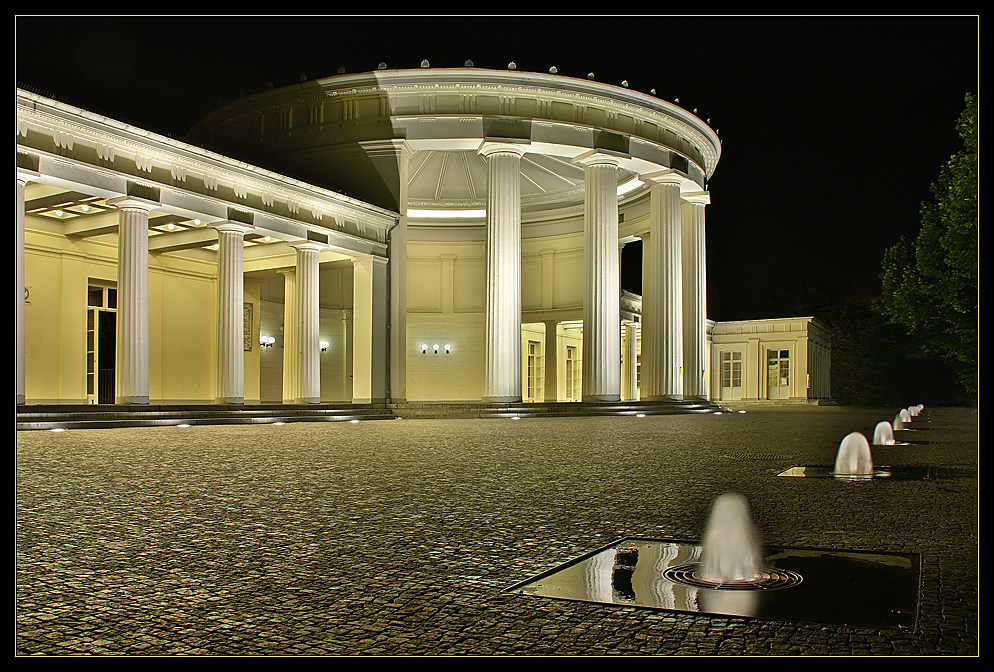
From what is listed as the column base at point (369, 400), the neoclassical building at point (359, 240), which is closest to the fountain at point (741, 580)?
the neoclassical building at point (359, 240)

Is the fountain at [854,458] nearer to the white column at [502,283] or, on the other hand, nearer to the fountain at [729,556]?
the fountain at [729,556]

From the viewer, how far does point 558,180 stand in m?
40.3

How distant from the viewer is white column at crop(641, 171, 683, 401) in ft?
114

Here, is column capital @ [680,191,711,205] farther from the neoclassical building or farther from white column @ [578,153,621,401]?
white column @ [578,153,621,401]

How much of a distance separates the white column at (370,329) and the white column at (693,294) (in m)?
13.9

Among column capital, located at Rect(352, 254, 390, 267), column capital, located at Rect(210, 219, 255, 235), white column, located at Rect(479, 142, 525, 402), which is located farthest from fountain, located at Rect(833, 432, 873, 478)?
column capital, located at Rect(352, 254, 390, 267)

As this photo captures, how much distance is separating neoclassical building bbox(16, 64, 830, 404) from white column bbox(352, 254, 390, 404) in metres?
0.07

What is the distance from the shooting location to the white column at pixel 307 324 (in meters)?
27.2

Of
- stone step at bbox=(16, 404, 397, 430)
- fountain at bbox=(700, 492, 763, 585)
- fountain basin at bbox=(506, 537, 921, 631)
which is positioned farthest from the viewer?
stone step at bbox=(16, 404, 397, 430)

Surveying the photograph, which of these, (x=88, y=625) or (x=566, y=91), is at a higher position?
(x=566, y=91)

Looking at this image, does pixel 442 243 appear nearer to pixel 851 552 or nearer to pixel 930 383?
pixel 851 552

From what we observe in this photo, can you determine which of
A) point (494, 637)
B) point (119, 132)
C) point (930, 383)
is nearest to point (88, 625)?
point (494, 637)

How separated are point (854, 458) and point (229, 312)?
1880 centimetres

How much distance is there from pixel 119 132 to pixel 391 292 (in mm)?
11314
